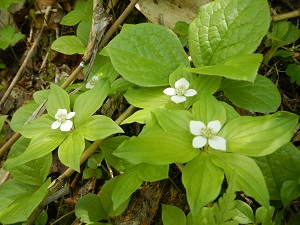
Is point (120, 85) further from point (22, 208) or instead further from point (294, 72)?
point (294, 72)

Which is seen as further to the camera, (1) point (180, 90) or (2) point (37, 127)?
(2) point (37, 127)

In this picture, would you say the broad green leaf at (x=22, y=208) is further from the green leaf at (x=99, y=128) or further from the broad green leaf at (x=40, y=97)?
the broad green leaf at (x=40, y=97)

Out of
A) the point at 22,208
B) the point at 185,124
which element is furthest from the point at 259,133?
the point at 22,208

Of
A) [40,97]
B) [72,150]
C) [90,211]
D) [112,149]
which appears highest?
[72,150]

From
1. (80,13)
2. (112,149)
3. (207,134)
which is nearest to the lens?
(207,134)

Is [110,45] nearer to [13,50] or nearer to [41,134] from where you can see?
[41,134]

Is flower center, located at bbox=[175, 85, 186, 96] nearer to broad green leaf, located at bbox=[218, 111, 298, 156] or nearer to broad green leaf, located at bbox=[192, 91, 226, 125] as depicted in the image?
broad green leaf, located at bbox=[192, 91, 226, 125]

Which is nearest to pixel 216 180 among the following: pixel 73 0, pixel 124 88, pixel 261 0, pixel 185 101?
pixel 185 101

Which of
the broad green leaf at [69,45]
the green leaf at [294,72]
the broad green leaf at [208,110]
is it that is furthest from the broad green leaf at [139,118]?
the broad green leaf at [69,45]
